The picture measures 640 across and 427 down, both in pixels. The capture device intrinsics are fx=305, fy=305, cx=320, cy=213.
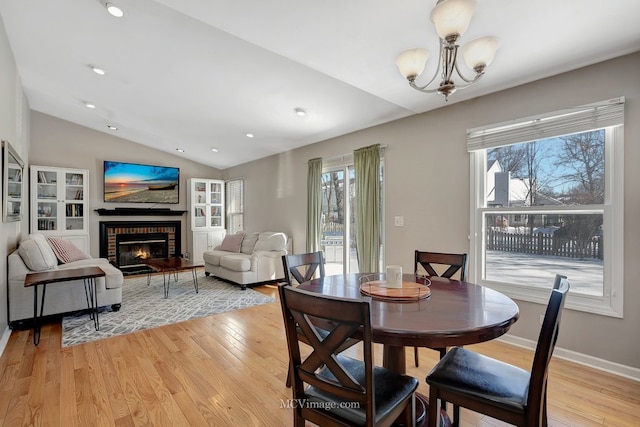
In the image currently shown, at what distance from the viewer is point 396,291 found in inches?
67.4

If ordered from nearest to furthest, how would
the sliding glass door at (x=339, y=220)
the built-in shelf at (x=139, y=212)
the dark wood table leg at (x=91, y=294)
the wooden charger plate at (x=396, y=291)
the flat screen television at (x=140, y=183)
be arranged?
1. the wooden charger plate at (x=396, y=291)
2. the dark wood table leg at (x=91, y=294)
3. the sliding glass door at (x=339, y=220)
4. the built-in shelf at (x=139, y=212)
5. the flat screen television at (x=140, y=183)

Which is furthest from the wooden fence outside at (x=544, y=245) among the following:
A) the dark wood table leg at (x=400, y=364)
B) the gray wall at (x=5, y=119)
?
the gray wall at (x=5, y=119)

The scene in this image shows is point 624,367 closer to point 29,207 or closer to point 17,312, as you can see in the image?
point 17,312

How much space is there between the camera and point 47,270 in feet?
11.4

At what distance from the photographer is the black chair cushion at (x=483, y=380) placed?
129 cm

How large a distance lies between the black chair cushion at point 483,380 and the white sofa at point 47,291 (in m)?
3.84

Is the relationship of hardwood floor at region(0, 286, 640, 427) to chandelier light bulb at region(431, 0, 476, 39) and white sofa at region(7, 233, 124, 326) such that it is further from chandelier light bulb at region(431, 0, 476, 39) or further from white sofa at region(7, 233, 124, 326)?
chandelier light bulb at region(431, 0, 476, 39)

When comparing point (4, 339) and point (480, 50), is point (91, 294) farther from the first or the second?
point (480, 50)

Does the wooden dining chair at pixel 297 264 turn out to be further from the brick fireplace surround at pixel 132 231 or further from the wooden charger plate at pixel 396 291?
the brick fireplace surround at pixel 132 231

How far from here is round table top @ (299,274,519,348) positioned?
118 cm

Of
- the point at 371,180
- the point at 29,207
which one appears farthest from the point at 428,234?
the point at 29,207

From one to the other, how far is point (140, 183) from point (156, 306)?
376cm

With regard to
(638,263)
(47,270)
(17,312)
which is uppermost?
(638,263)

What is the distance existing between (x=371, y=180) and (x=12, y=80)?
4363mm
